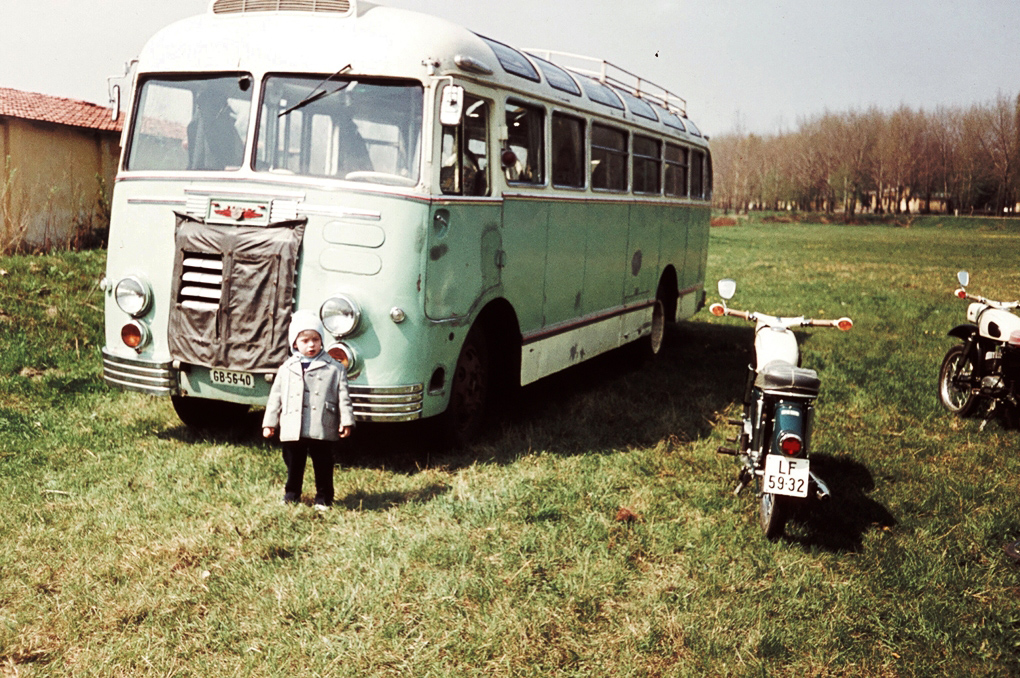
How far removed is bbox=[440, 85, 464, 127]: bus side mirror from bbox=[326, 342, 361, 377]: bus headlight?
1603 millimetres

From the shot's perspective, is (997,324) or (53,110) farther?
(53,110)

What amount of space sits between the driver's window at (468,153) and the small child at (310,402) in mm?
1500

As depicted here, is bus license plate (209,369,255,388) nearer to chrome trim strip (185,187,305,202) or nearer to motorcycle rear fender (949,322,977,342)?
chrome trim strip (185,187,305,202)

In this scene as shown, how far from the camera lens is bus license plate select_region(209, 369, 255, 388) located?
21.1 feet

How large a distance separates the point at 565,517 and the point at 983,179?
92.8m

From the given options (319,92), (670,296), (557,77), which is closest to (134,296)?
(319,92)

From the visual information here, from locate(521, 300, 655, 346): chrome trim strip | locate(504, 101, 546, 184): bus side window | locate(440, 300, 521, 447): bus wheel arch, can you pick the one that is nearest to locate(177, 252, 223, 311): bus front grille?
locate(440, 300, 521, 447): bus wheel arch

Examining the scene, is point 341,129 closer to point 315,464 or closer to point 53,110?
point 315,464

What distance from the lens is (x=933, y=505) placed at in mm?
6340

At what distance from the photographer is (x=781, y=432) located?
5.27m

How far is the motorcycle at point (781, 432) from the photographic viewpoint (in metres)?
5.23

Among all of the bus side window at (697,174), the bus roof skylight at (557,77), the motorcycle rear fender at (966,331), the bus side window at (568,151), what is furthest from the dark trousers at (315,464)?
the bus side window at (697,174)

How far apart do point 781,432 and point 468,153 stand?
118 inches

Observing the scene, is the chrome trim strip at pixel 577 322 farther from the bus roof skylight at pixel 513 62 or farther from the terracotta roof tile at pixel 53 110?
A: the terracotta roof tile at pixel 53 110
